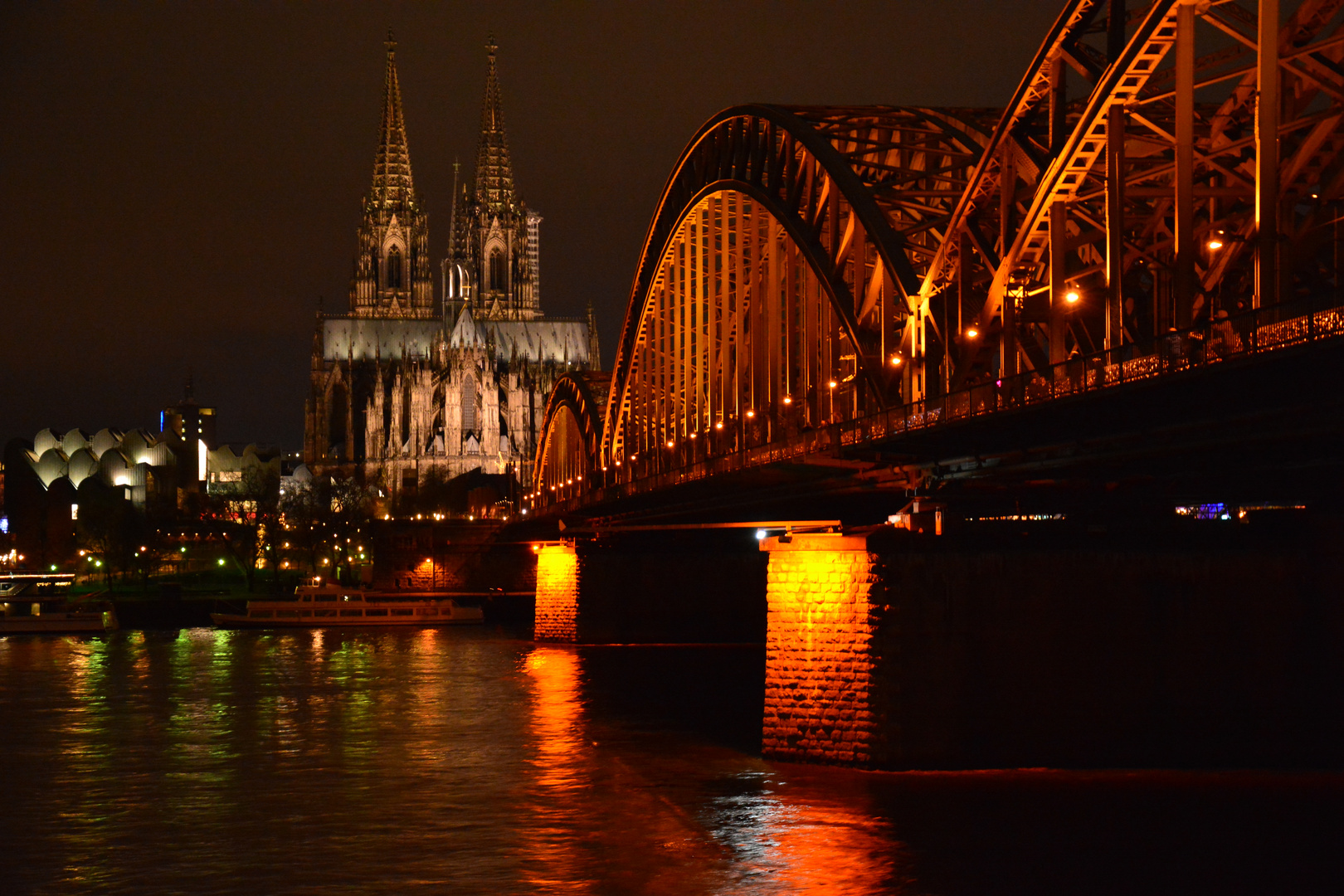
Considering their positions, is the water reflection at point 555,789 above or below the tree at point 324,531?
below

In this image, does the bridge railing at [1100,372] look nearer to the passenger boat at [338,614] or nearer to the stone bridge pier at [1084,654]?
the stone bridge pier at [1084,654]

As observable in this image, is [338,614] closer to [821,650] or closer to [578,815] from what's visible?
[821,650]

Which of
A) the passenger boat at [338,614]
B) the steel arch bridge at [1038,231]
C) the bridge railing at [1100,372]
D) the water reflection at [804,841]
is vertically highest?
the steel arch bridge at [1038,231]

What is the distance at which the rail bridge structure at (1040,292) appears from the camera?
28781mm

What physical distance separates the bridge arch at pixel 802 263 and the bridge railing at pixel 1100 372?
3345 mm

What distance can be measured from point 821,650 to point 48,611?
91.6m

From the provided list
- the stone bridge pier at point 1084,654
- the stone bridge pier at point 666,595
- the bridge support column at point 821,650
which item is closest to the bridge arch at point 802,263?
the stone bridge pier at point 666,595

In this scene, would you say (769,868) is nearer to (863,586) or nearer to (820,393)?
(863,586)

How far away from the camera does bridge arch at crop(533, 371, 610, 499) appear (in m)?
97.4

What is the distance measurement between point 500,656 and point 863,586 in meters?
45.4

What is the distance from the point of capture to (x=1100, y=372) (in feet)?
99.2

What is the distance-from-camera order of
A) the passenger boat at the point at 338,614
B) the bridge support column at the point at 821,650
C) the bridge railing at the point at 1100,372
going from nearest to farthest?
the bridge railing at the point at 1100,372
the bridge support column at the point at 821,650
the passenger boat at the point at 338,614

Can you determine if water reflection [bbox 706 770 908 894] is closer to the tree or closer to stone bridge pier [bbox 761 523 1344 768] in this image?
stone bridge pier [bbox 761 523 1344 768]

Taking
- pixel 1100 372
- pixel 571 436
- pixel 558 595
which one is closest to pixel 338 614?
pixel 571 436
